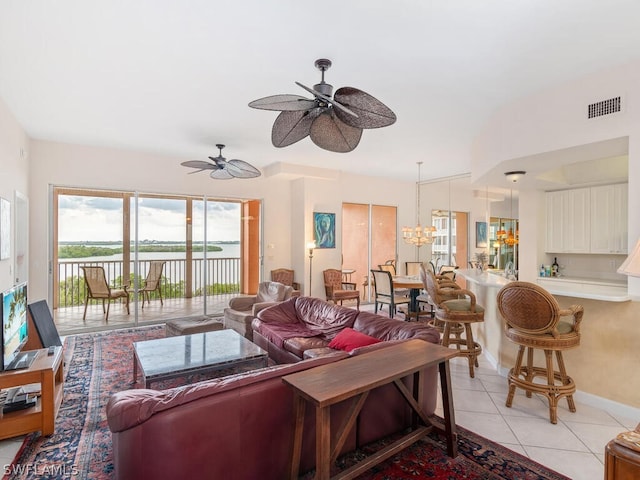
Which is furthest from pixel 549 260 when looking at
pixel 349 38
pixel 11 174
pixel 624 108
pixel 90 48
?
pixel 11 174

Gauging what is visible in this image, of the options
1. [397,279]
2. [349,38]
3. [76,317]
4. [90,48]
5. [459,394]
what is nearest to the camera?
[349,38]

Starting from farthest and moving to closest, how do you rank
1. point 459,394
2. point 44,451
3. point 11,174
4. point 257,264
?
1. point 257,264
2. point 11,174
3. point 459,394
4. point 44,451

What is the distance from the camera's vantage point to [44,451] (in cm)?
230

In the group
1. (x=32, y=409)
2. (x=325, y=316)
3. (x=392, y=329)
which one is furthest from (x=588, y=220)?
(x=32, y=409)

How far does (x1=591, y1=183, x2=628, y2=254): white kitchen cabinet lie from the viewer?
4660 mm

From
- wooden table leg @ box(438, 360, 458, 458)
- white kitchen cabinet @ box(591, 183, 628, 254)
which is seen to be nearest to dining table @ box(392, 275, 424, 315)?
white kitchen cabinet @ box(591, 183, 628, 254)

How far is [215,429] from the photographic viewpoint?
1694mm

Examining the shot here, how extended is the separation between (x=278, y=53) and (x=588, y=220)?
192 inches

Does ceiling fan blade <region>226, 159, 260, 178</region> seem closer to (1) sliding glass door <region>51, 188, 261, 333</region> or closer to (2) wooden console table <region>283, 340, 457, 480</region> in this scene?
(1) sliding glass door <region>51, 188, 261, 333</region>

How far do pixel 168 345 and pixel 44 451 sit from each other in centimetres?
120

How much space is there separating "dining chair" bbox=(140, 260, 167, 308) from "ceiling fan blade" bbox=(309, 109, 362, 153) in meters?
4.56

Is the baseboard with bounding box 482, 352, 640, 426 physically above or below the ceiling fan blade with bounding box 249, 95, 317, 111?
below

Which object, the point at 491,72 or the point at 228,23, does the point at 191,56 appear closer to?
the point at 228,23

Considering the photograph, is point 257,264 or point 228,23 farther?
point 257,264
